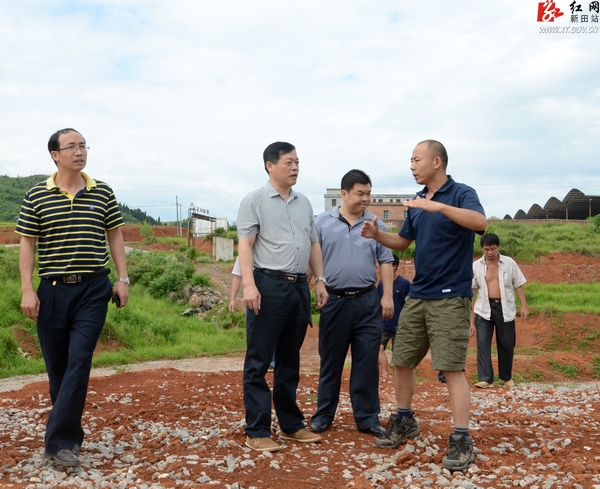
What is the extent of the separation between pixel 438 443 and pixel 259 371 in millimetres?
1486

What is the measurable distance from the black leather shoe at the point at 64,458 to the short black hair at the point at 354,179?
10.2 ft

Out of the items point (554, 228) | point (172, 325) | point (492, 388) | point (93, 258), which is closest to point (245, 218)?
point (93, 258)

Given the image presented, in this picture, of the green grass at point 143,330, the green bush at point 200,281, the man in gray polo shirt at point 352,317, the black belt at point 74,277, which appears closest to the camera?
the black belt at point 74,277

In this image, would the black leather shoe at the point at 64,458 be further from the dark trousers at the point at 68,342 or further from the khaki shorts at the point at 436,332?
the khaki shorts at the point at 436,332

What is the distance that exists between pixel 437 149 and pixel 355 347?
6.36 ft

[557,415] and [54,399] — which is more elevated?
[54,399]

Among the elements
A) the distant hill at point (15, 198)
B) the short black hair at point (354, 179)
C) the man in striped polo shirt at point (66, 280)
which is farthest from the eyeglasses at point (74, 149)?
the distant hill at point (15, 198)

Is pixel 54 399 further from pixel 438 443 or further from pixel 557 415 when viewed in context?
pixel 557 415

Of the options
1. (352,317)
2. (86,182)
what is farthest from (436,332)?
(86,182)

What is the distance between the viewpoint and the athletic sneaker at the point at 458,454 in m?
4.18

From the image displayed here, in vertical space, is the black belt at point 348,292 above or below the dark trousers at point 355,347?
above

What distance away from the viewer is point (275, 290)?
4793 millimetres

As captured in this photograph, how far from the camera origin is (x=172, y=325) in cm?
1430

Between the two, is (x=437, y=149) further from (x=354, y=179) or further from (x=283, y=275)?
(x=283, y=275)
